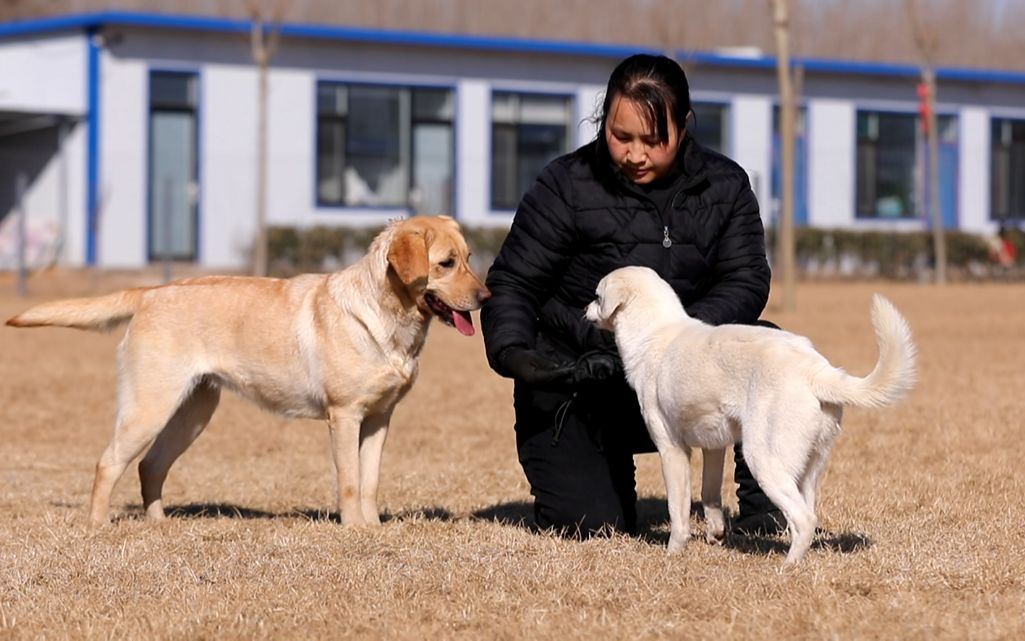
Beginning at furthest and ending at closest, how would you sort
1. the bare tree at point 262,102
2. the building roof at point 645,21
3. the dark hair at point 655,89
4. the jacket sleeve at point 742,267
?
the building roof at point 645,21 < the bare tree at point 262,102 < the jacket sleeve at point 742,267 < the dark hair at point 655,89

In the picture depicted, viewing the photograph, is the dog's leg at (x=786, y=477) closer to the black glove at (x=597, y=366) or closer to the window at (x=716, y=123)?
the black glove at (x=597, y=366)

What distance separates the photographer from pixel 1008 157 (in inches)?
1505

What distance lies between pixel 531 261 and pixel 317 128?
24188 mm

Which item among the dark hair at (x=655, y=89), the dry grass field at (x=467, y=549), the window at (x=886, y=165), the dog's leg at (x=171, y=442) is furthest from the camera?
the window at (x=886, y=165)

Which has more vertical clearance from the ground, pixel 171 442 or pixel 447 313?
A: pixel 447 313

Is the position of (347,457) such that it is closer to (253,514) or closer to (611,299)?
(253,514)

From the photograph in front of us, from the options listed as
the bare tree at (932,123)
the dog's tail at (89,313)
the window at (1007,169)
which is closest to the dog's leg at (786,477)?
the dog's tail at (89,313)

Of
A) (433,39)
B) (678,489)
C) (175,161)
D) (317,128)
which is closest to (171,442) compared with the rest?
(678,489)

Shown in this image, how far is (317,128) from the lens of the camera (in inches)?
1206

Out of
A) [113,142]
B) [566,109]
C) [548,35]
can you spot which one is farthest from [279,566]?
[548,35]

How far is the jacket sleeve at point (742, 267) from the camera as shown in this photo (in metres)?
6.75

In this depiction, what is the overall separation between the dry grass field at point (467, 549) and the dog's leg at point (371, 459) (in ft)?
0.46

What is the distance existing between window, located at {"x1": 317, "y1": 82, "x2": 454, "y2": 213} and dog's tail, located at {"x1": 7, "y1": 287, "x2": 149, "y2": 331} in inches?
906

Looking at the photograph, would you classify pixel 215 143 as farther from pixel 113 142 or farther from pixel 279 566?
pixel 279 566
